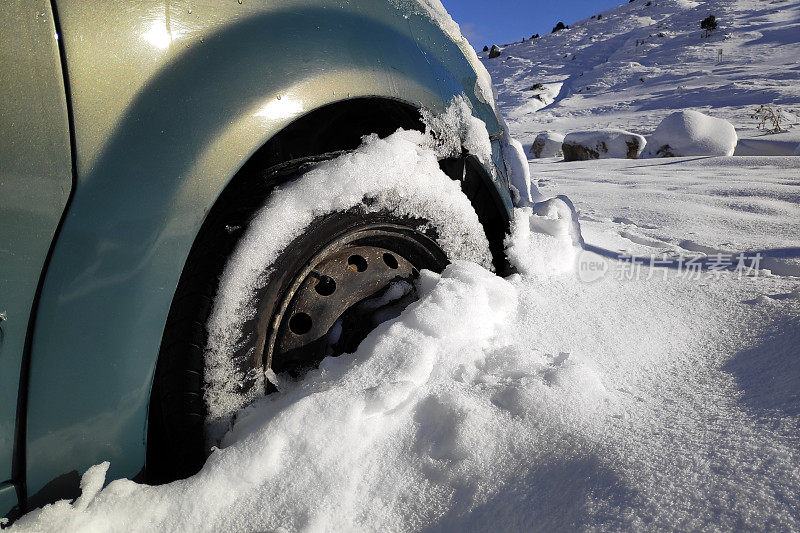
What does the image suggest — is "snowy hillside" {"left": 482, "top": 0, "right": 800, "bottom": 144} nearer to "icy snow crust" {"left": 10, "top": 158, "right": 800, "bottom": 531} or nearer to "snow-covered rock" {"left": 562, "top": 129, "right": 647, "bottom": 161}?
"snow-covered rock" {"left": 562, "top": 129, "right": 647, "bottom": 161}

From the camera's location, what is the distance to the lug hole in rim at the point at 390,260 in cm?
127

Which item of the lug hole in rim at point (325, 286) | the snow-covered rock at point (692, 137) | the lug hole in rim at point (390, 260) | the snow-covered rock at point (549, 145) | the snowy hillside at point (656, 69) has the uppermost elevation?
the snowy hillside at point (656, 69)

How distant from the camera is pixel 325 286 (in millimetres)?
1164

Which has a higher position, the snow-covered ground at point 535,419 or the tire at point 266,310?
the tire at point 266,310

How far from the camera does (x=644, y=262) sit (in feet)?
6.67

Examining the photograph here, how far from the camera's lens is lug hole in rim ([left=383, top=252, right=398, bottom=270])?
1.27 meters

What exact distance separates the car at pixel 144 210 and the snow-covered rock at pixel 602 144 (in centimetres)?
692

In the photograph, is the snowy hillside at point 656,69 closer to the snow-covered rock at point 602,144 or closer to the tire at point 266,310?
the snow-covered rock at point 602,144

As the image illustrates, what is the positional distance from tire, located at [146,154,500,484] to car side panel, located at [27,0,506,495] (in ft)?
0.31

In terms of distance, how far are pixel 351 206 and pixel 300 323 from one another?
289 mm

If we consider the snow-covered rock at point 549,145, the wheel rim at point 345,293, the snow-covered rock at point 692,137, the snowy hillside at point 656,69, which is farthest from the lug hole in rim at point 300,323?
the snow-covered rock at point 549,145

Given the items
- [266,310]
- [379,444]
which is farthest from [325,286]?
[379,444]

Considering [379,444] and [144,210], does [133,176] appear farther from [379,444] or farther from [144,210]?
[379,444]

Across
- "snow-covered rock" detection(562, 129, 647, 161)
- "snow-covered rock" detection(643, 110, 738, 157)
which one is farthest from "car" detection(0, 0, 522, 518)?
"snow-covered rock" detection(562, 129, 647, 161)
